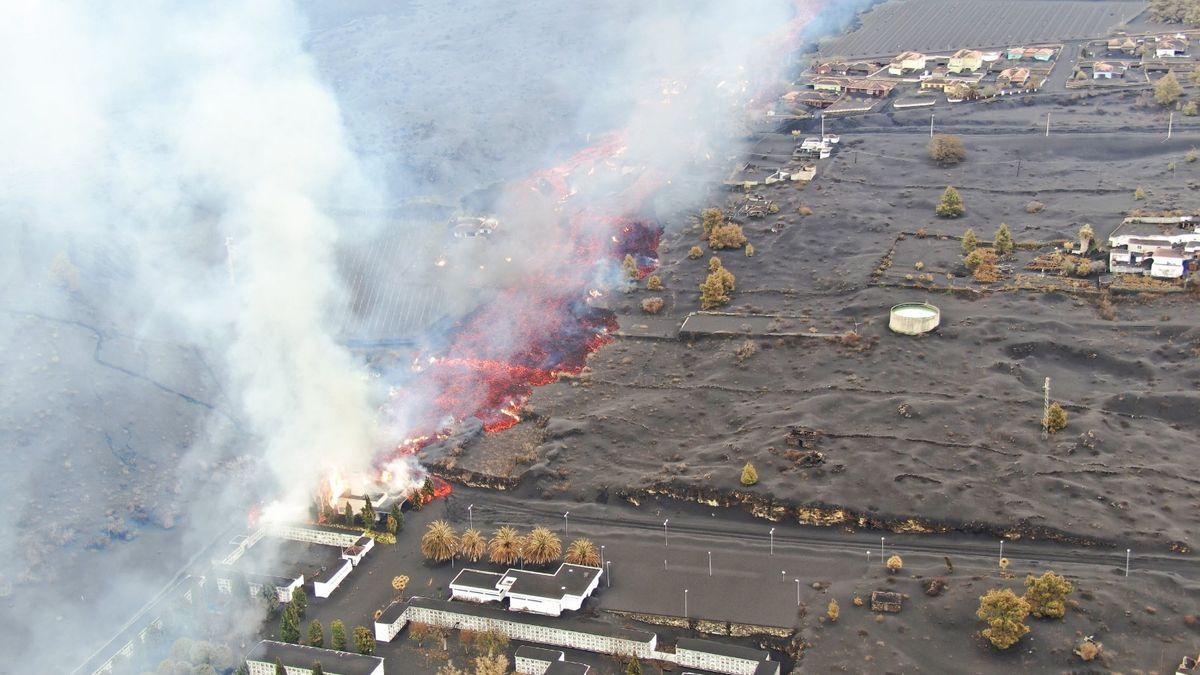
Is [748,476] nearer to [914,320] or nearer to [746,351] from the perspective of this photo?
[746,351]

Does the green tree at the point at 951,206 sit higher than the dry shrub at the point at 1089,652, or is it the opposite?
the green tree at the point at 951,206

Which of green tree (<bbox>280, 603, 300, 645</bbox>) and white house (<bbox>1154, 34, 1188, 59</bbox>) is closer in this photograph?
green tree (<bbox>280, 603, 300, 645</bbox>)

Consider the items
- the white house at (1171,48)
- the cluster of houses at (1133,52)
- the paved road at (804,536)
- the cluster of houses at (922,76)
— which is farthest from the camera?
the white house at (1171,48)

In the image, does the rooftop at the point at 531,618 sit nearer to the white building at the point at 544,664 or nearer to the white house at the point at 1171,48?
the white building at the point at 544,664

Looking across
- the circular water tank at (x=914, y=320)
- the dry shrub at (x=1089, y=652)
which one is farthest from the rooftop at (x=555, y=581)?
the circular water tank at (x=914, y=320)

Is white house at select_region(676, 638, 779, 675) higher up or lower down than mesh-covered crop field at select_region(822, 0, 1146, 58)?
lower down

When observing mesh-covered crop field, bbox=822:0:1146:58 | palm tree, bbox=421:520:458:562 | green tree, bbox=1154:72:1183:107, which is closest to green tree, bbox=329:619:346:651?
palm tree, bbox=421:520:458:562

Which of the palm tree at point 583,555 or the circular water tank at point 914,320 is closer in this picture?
the palm tree at point 583,555

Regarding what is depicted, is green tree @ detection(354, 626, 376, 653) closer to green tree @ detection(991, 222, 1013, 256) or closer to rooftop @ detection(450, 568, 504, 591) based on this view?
rooftop @ detection(450, 568, 504, 591)

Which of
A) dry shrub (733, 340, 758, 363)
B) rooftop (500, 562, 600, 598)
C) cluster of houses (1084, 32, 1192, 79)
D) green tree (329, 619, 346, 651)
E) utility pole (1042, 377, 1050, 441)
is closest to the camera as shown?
green tree (329, 619, 346, 651)
